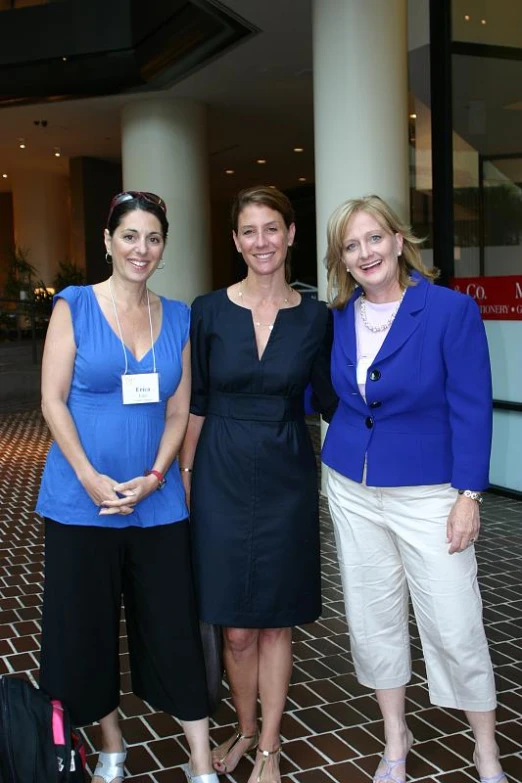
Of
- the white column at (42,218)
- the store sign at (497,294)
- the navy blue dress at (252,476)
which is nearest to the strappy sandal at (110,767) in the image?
the navy blue dress at (252,476)

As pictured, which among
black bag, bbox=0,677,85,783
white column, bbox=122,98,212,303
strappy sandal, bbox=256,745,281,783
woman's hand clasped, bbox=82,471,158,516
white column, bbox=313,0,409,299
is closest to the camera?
black bag, bbox=0,677,85,783

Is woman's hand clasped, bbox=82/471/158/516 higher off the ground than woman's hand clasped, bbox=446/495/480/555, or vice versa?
woman's hand clasped, bbox=82/471/158/516

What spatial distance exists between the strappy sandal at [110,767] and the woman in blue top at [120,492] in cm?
15

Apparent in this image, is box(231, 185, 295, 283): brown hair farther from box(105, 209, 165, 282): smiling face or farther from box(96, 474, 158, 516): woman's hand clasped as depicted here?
box(96, 474, 158, 516): woman's hand clasped

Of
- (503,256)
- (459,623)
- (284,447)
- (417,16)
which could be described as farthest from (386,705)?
(417,16)

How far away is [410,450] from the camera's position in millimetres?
2502

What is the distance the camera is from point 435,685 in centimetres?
261

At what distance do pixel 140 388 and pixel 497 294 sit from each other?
5064 mm

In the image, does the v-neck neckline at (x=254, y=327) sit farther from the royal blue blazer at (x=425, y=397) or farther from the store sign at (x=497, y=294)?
the store sign at (x=497, y=294)

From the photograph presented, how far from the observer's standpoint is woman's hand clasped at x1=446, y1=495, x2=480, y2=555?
2432mm

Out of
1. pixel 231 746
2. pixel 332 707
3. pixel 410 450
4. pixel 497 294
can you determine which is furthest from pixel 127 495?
pixel 497 294

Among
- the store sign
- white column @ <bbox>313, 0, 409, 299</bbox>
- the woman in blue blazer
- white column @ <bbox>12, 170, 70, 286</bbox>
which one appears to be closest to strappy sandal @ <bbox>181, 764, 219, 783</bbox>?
the woman in blue blazer

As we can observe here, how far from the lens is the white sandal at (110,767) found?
2.71m

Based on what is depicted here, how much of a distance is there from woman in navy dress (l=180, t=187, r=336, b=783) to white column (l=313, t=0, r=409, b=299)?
401cm
